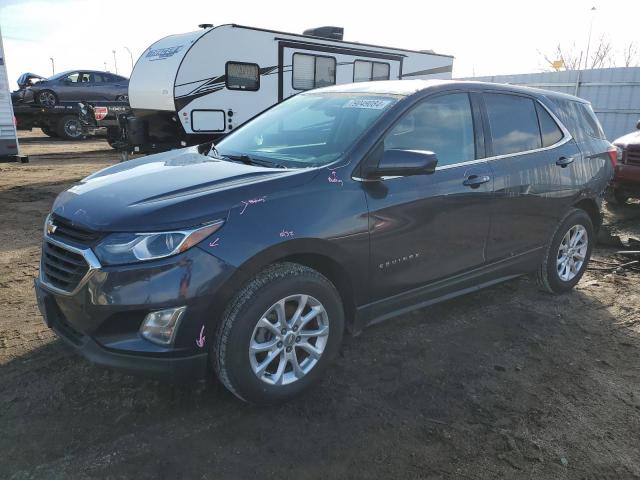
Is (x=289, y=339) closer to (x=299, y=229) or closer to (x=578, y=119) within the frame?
(x=299, y=229)

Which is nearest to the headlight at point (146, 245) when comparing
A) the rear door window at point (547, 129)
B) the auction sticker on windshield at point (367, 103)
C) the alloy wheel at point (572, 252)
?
the auction sticker on windshield at point (367, 103)

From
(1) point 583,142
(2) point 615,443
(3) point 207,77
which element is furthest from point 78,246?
(3) point 207,77

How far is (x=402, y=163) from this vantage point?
301cm

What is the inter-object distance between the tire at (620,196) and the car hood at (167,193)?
7.37 metres

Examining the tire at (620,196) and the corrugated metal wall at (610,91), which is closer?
the tire at (620,196)

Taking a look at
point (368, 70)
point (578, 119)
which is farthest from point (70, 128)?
point (578, 119)

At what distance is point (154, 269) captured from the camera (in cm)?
242

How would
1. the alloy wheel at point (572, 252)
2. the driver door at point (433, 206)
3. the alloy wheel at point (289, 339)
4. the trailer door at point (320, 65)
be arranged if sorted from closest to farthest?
the alloy wheel at point (289, 339) → the driver door at point (433, 206) → the alloy wheel at point (572, 252) → the trailer door at point (320, 65)

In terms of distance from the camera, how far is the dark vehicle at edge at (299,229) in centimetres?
249

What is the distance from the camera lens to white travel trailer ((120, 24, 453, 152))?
901cm

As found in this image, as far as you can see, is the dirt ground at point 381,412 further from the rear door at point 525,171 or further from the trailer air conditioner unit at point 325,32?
the trailer air conditioner unit at point 325,32

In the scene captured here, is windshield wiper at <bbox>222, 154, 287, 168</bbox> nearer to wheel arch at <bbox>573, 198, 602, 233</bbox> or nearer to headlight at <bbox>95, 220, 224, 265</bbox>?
headlight at <bbox>95, 220, 224, 265</bbox>

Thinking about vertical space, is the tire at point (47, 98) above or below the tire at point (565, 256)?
above

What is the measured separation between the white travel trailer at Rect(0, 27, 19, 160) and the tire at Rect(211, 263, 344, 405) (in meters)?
8.49
